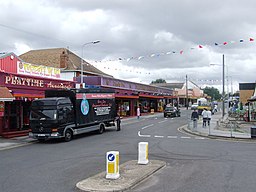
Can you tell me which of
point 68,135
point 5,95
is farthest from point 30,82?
point 68,135

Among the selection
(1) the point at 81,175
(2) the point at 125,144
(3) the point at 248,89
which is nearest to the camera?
(1) the point at 81,175

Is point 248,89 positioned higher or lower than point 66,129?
higher

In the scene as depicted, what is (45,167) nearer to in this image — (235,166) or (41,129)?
(235,166)

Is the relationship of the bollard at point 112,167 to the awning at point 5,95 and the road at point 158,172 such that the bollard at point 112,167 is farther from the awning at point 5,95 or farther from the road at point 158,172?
the awning at point 5,95

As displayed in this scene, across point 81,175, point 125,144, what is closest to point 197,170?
point 81,175

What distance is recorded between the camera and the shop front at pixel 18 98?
2161 centimetres

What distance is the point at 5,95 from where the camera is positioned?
2006cm

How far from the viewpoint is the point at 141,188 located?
28.1 feet

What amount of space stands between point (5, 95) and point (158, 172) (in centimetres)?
1307

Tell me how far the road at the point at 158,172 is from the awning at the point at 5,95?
4.71 meters

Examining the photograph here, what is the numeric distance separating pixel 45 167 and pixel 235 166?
6817 mm

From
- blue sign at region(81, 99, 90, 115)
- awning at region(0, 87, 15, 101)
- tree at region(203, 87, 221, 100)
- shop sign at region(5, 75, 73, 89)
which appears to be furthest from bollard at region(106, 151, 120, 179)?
tree at region(203, 87, 221, 100)

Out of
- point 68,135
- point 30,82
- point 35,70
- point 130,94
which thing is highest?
point 35,70

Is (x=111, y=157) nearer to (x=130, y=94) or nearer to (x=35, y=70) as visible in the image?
(x=35, y=70)
